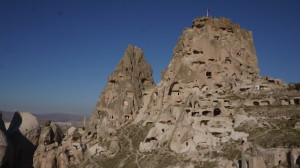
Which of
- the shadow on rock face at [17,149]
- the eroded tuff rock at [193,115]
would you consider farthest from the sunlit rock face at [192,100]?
the shadow on rock face at [17,149]

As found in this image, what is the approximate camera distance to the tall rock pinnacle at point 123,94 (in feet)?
191

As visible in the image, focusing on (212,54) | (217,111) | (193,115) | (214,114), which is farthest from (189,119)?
(212,54)

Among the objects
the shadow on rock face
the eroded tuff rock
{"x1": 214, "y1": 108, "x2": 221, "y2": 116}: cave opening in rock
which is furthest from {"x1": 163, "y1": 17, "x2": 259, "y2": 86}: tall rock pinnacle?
the shadow on rock face

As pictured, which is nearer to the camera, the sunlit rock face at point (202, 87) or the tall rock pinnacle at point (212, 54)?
the sunlit rock face at point (202, 87)

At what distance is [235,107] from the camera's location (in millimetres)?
43938

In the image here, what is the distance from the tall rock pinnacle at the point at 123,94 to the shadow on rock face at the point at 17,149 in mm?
12806

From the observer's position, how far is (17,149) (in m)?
43.7

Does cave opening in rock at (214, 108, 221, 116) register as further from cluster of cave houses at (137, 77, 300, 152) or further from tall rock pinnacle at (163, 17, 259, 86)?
tall rock pinnacle at (163, 17, 259, 86)

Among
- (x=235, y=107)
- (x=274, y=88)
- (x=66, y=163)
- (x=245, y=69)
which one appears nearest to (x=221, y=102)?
(x=235, y=107)

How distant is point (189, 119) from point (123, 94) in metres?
20.2

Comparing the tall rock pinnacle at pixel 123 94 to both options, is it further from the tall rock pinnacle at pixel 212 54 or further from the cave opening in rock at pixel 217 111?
the cave opening in rock at pixel 217 111

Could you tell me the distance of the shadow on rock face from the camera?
40.0 metres

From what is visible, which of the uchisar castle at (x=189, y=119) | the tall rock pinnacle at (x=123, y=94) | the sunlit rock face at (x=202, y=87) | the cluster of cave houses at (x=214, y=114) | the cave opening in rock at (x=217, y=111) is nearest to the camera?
the uchisar castle at (x=189, y=119)

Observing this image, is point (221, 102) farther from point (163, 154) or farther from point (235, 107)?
point (163, 154)
